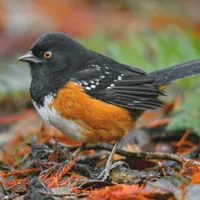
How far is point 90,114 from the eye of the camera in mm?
4879

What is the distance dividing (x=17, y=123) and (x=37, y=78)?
201cm

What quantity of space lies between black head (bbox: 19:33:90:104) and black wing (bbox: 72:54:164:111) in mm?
117

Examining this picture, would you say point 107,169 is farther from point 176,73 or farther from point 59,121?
point 176,73

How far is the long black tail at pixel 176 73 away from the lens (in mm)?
5625

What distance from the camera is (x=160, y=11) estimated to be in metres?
11.2

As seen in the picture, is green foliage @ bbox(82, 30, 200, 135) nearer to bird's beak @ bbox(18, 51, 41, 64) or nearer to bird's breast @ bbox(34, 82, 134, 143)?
bird's breast @ bbox(34, 82, 134, 143)

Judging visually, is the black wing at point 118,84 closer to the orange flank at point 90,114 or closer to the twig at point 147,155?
the orange flank at point 90,114

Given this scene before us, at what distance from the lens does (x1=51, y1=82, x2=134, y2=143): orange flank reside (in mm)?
4844

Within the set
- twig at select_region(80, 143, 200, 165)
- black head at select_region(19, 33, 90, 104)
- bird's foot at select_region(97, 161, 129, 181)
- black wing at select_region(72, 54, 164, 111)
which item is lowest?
bird's foot at select_region(97, 161, 129, 181)

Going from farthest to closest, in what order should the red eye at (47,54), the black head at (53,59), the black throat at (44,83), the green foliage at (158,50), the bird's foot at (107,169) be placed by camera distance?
the green foliage at (158,50) < the red eye at (47,54) < the black head at (53,59) < the black throat at (44,83) < the bird's foot at (107,169)

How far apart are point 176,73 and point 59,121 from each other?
1.49 meters

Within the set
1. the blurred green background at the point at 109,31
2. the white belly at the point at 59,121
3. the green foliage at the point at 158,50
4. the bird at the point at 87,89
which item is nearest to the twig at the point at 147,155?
the bird at the point at 87,89

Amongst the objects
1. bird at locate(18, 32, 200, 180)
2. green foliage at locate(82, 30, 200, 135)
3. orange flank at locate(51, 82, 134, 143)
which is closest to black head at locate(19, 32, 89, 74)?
bird at locate(18, 32, 200, 180)

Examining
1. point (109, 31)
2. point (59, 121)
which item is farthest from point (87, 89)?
point (109, 31)
